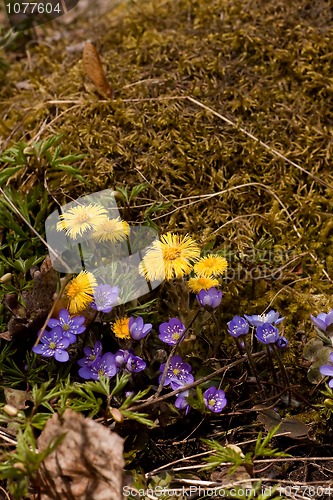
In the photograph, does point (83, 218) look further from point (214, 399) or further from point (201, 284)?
point (214, 399)

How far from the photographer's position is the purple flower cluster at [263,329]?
67.1 inches

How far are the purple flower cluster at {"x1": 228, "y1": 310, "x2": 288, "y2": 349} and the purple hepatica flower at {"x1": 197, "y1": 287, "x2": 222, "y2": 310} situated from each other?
92 mm

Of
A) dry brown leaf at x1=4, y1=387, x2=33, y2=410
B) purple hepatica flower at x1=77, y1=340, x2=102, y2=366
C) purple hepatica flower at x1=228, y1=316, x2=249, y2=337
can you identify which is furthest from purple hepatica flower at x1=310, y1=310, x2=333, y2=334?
dry brown leaf at x1=4, y1=387, x2=33, y2=410

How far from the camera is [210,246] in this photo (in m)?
2.18

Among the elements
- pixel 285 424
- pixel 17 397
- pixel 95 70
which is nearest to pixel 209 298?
pixel 285 424

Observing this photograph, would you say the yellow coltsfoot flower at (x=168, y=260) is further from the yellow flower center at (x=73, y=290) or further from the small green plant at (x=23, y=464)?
the small green plant at (x=23, y=464)

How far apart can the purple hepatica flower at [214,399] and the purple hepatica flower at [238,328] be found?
187 mm

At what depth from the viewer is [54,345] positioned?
5.90 feet

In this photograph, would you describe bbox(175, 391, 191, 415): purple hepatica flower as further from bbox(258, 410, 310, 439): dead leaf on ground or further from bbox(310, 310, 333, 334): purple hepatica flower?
bbox(310, 310, 333, 334): purple hepatica flower

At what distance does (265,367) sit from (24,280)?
0.92m

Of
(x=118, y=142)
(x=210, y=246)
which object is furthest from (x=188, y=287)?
(x=118, y=142)

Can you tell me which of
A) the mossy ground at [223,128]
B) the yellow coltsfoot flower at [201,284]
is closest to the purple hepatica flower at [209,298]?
the yellow coltsfoot flower at [201,284]

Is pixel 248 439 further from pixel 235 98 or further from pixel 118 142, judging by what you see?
pixel 235 98

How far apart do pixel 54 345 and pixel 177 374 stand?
40 cm
